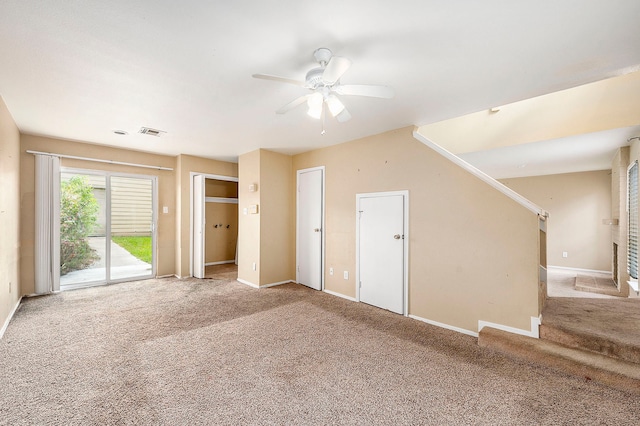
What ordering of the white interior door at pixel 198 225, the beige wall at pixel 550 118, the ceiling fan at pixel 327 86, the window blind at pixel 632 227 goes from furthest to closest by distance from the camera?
the white interior door at pixel 198 225
the window blind at pixel 632 227
the beige wall at pixel 550 118
the ceiling fan at pixel 327 86

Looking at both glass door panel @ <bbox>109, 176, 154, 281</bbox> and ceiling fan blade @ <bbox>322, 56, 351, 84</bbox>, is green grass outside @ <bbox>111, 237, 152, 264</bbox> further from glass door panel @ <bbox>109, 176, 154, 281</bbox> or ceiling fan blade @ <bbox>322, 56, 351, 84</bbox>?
ceiling fan blade @ <bbox>322, 56, 351, 84</bbox>

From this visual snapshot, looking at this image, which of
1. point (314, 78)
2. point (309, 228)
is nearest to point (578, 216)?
point (309, 228)

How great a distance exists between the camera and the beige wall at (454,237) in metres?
2.68

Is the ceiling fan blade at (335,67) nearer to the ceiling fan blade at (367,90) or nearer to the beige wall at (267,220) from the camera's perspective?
the ceiling fan blade at (367,90)

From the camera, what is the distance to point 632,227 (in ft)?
13.4

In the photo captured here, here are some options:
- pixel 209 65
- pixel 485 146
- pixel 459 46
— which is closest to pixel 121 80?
pixel 209 65

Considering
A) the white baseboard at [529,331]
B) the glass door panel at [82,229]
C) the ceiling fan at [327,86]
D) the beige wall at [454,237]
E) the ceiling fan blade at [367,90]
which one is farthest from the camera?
the glass door panel at [82,229]

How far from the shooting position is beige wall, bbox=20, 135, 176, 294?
392cm

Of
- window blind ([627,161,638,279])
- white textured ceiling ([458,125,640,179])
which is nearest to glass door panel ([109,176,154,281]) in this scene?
white textured ceiling ([458,125,640,179])

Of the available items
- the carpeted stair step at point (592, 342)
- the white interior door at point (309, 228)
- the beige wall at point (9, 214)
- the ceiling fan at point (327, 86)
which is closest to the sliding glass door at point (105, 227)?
the beige wall at point (9, 214)

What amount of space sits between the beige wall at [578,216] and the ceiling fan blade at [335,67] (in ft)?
23.7

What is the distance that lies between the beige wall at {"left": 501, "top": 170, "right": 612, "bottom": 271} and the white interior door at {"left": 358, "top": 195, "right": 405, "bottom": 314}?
5.36 meters

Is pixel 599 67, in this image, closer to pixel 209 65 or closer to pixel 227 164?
pixel 209 65

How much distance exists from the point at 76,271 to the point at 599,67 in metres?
7.15
